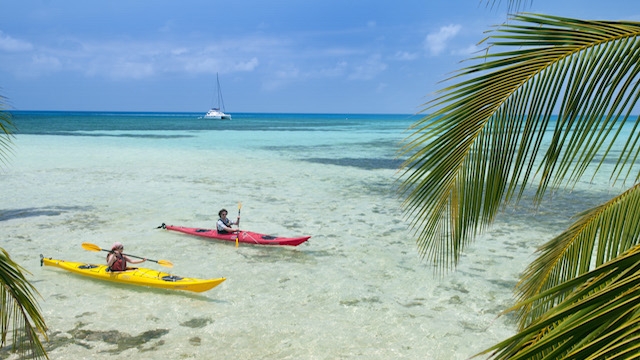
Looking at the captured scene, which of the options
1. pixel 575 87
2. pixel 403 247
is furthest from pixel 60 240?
pixel 575 87

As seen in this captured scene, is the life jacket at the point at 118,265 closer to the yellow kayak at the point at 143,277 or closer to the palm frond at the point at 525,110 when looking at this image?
the yellow kayak at the point at 143,277

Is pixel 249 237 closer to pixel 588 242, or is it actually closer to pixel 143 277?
pixel 143 277

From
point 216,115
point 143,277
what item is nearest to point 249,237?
point 143,277

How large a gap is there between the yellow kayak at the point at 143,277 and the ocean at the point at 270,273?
168mm

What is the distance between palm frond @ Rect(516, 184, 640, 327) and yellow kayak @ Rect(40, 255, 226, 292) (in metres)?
5.22

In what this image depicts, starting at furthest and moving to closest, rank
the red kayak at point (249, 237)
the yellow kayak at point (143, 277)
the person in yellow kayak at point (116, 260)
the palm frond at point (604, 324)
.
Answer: the red kayak at point (249, 237)
the person in yellow kayak at point (116, 260)
the yellow kayak at point (143, 277)
the palm frond at point (604, 324)

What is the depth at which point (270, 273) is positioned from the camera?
28.0 feet

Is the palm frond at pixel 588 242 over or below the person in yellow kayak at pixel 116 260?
over

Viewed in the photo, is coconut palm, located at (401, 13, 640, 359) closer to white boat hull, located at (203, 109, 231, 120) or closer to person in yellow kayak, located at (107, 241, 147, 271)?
person in yellow kayak, located at (107, 241, 147, 271)

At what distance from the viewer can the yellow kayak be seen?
23.7ft

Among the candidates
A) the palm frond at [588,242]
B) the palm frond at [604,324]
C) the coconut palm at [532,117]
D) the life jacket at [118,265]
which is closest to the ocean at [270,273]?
the life jacket at [118,265]

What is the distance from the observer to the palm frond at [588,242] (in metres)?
2.17

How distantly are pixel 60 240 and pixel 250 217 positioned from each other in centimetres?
442

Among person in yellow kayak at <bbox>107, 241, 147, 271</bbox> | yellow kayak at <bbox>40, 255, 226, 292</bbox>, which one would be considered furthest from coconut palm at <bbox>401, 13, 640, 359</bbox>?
person in yellow kayak at <bbox>107, 241, 147, 271</bbox>
